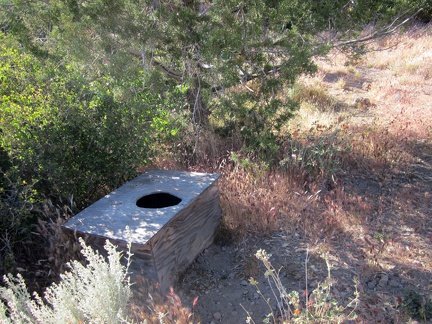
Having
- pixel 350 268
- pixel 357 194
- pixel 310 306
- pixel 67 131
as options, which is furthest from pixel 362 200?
pixel 67 131

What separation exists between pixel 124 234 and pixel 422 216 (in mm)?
2807

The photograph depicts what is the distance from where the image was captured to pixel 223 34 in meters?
3.35

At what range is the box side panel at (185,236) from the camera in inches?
103

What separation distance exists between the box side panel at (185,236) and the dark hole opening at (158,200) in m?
0.25

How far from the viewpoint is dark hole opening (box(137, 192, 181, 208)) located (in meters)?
3.22

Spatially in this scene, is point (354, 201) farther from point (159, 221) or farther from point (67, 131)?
point (67, 131)

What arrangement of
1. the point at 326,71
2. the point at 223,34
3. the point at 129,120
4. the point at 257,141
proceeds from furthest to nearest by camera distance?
1. the point at 326,71
2. the point at 257,141
3. the point at 129,120
4. the point at 223,34

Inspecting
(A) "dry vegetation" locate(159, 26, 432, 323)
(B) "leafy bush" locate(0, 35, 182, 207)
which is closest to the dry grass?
(A) "dry vegetation" locate(159, 26, 432, 323)

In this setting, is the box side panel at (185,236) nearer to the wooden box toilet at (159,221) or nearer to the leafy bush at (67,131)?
the wooden box toilet at (159,221)

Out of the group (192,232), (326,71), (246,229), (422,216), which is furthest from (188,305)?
(326,71)

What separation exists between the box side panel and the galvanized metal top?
0.06m

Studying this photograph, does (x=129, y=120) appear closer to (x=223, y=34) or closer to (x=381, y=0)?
(x=223, y=34)

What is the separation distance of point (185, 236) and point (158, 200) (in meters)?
0.51

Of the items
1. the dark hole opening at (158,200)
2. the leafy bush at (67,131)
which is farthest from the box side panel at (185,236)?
the leafy bush at (67,131)
